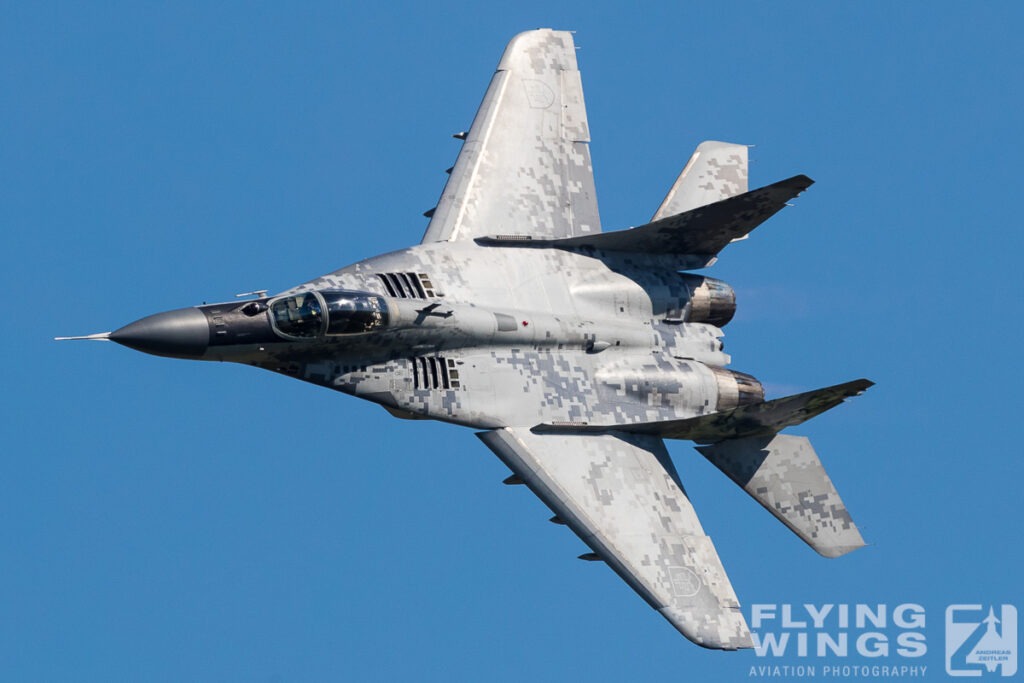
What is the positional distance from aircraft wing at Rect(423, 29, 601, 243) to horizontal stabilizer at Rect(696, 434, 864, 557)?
4678 mm

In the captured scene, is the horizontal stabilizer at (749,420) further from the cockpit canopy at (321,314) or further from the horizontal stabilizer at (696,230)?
the cockpit canopy at (321,314)

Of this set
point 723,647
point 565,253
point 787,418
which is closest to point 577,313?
point 565,253

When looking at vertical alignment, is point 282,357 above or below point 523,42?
below

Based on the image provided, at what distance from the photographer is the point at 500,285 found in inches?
1135

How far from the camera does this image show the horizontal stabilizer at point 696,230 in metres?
29.6

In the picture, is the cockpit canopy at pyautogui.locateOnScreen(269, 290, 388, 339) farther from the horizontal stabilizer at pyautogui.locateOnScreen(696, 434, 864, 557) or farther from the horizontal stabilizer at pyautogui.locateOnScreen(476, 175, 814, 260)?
the horizontal stabilizer at pyautogui.locateOnScreen(696, 434, 864, 557)

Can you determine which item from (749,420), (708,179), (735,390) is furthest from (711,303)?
(708,179)

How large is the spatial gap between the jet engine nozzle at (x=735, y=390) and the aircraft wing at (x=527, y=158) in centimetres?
352

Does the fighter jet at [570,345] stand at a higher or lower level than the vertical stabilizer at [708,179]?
lower

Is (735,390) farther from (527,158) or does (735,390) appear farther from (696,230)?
(527,158)

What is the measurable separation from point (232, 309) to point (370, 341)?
2.14 m

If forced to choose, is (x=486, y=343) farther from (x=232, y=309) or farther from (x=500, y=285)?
(x=232, y=309)

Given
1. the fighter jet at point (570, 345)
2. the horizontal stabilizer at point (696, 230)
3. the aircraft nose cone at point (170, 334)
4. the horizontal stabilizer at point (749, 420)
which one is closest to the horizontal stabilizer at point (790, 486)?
the fighter jet at point (570, 345)

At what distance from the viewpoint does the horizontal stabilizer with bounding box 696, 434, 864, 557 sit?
1179 inches
